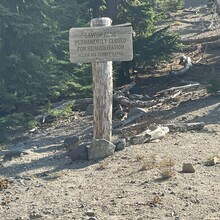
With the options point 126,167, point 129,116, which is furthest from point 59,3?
point 126,167

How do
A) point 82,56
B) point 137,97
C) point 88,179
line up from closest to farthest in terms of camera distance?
point 88,179 → point 82,56 → point 137,97

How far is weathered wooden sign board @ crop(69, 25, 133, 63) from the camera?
37.5 ft

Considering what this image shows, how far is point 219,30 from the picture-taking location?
28.4 m

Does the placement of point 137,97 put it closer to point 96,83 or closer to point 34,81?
point 34,81

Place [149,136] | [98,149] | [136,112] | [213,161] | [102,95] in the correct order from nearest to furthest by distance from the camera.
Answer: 1. [213,161]
2. [98,149]
3. [102,95]
4. [149,136]
5. [136,112]

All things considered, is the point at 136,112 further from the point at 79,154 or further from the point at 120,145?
the point at 79,154

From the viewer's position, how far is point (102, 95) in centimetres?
1171

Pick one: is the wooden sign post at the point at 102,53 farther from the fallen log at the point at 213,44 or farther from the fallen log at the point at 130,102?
the fallen log at the point at 213,44

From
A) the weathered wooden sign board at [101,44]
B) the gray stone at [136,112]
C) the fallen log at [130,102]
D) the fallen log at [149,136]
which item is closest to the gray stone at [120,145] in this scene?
the fallen log at [149,136]

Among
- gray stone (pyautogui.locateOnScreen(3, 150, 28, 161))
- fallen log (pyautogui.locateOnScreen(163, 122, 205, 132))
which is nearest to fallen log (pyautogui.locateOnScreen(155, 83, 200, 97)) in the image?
fallen log (pyautogui.locateOnScreen(163, 122, 205, 132))

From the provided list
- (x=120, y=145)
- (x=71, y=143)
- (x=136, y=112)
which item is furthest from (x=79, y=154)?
(x=136, y=112)

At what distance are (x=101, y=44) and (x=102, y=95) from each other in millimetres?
908

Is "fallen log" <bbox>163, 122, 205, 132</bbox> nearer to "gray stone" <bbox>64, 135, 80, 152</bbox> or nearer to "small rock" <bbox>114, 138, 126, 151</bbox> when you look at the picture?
"small rock" <bbox>114, 138, 126, 151</bbox>

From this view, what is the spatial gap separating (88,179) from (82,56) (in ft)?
8.43
